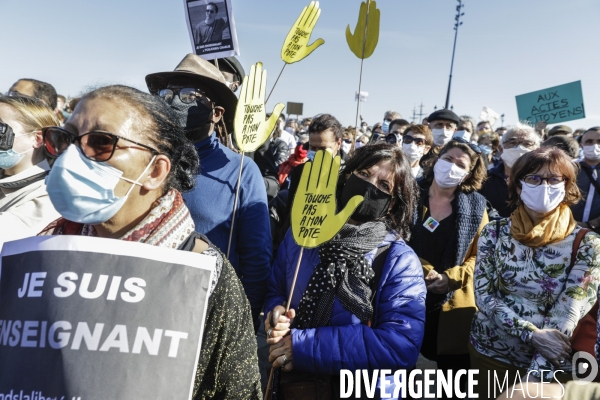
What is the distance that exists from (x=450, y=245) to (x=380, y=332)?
57.1 inches

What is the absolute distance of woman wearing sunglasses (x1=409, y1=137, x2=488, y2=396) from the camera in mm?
3088

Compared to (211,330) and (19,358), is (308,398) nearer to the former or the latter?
(211,330)

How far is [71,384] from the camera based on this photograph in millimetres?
1018

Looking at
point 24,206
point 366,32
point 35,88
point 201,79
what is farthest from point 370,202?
point 35,88

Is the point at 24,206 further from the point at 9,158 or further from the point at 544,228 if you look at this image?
the point at 544,228

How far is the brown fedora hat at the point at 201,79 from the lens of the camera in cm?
248

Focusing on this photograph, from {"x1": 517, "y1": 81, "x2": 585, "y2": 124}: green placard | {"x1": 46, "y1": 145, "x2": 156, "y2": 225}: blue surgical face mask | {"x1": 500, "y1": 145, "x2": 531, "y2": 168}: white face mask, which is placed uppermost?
{"x1": 517, "y1": 81, "x2": 585, "y2": 124}: green placard

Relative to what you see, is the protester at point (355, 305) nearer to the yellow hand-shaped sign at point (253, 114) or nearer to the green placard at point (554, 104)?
the yellow hand-shaped sign at point (253, 114)

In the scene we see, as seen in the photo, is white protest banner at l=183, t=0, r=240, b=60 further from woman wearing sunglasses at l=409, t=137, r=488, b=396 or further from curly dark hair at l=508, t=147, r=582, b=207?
curly dark hair at l=508, t=147, r=582, b=207

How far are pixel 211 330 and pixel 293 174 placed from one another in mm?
2977

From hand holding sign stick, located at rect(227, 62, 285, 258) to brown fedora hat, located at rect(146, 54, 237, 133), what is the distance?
0.20m

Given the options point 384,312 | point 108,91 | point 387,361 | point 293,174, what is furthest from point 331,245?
point 293,174

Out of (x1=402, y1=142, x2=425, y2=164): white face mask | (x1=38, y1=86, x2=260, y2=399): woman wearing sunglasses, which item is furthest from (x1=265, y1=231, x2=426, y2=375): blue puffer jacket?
(x1=402, y1=142, x2=425, y2=164): white face mask

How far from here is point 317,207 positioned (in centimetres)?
195
